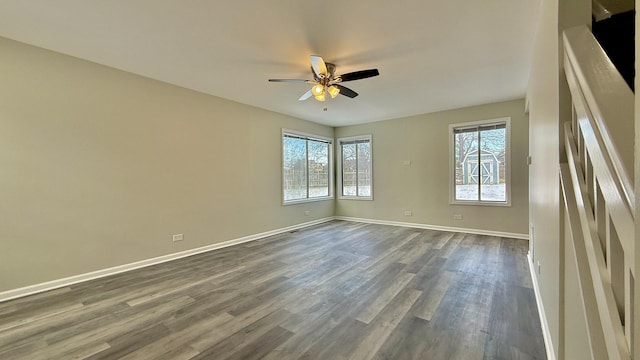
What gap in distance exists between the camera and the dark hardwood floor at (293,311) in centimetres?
192

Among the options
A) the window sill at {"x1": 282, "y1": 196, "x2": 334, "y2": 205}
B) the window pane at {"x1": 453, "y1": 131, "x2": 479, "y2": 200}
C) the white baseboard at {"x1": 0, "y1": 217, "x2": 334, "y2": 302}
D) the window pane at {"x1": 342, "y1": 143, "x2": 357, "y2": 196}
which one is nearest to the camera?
the white baseboard at {"x1": 0, "y1": 217, "x2": 334, "y2": 302}

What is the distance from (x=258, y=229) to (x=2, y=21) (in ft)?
13.7

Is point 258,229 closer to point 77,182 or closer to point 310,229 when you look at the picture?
point 310,229

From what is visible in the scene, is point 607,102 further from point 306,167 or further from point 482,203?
point 306,167

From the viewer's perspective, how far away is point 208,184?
4.50 metres

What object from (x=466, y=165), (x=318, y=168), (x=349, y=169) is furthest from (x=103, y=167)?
(x=466, y=165)

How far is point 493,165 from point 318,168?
12.9 feet

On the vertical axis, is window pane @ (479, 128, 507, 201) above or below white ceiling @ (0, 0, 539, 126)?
below

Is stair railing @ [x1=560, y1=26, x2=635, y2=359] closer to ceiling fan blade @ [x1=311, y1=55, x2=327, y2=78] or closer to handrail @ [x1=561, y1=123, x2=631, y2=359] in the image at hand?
handrail @ [x1=561, y1=123, x2=631, y2=359]

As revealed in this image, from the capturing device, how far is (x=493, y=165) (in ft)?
17.3

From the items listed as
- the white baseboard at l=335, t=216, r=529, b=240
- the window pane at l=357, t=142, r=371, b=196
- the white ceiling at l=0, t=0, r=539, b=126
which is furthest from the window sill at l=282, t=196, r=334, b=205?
the white ceiling at l=0, t=0, r=539, b=126

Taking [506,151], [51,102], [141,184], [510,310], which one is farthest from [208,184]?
[506,151]

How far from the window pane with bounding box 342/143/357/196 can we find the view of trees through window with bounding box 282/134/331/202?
18.0 inches

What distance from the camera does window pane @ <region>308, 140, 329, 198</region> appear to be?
6.79m
